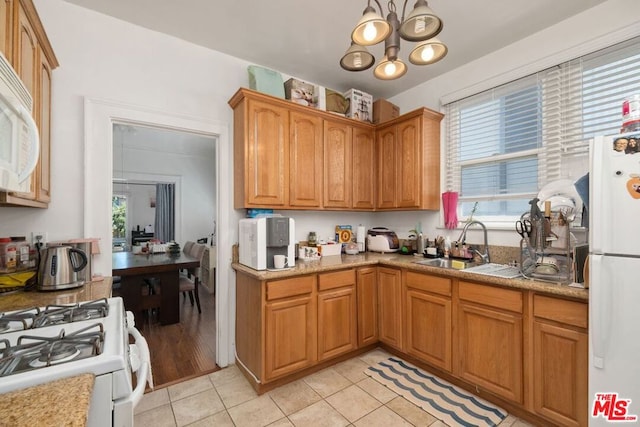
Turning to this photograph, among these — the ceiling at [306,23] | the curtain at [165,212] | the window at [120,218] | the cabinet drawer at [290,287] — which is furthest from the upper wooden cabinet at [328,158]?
the window at [120,218]

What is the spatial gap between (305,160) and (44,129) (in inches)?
68.9

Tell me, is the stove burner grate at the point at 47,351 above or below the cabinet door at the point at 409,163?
below

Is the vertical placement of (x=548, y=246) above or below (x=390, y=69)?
below

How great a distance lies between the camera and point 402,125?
281 centimetres

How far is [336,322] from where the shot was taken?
2326mm

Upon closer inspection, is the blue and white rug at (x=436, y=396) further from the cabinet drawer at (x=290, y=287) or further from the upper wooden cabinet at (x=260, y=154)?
the upper wooden cabinet at (x=260, y=154)

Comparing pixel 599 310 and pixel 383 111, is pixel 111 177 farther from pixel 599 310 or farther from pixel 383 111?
pixel 599 310

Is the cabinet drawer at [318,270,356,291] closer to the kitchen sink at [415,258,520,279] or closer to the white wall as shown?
the kitchen sink at [415,258,520,279]

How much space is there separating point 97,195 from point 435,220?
2.86 meters

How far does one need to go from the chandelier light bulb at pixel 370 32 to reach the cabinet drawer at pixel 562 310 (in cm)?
169

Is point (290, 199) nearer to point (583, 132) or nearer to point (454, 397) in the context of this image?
point (454, 397)

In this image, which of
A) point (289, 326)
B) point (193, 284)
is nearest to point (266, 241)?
point (289, 326)

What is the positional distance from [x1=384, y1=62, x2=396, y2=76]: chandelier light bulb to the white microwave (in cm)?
151

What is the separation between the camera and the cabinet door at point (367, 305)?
247 centimetres
